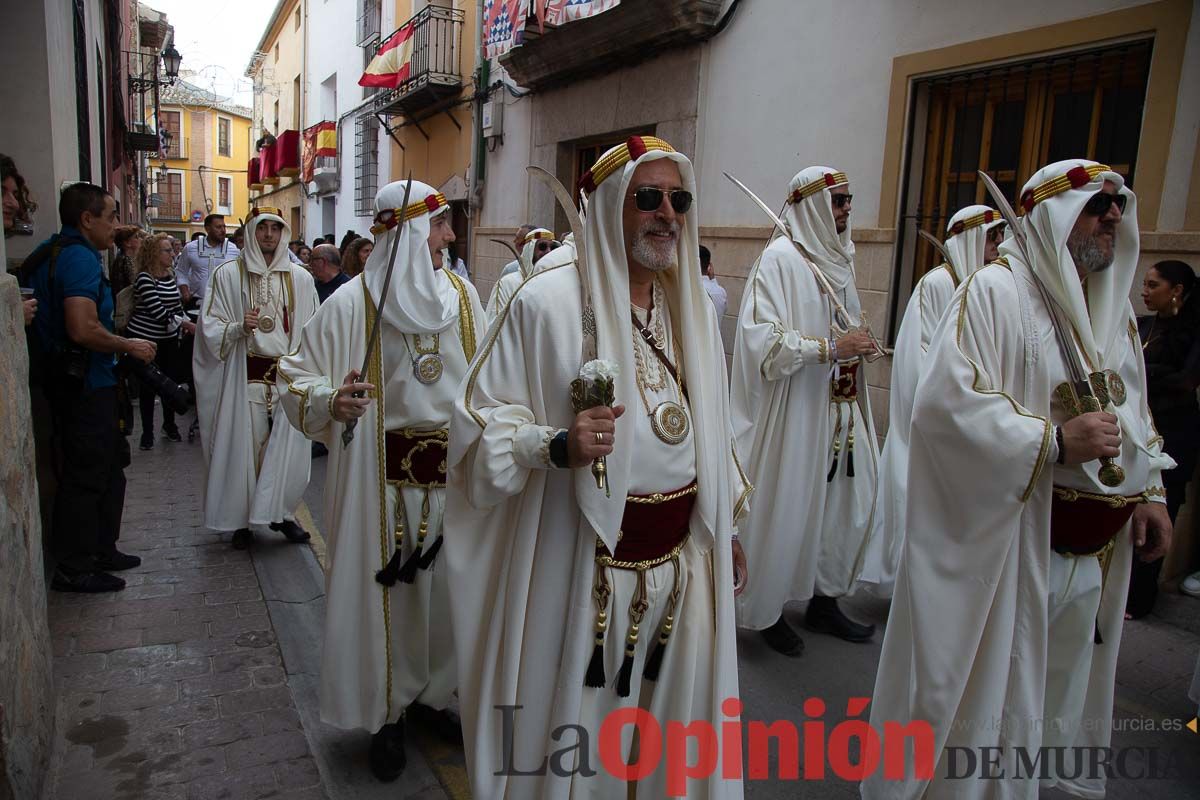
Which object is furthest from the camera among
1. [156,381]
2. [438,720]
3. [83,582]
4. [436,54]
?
[436,54]

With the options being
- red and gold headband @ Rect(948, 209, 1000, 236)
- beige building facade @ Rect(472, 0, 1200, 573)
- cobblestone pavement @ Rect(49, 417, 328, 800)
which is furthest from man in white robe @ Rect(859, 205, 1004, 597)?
cobblestone pavement @ Rect(49, 417, 328, 800)

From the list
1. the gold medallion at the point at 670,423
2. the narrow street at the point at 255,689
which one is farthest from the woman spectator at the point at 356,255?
the gold medallion at the point at 670,423

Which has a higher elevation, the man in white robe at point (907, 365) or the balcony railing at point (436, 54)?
the balcony railing at point (436, 54)

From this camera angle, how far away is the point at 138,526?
240 inches

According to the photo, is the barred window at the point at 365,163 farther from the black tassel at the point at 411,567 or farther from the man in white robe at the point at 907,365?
the black tassel at the point at 411,567

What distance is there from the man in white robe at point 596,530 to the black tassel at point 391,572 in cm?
80

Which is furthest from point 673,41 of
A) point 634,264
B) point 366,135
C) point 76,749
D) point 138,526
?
point 366,135

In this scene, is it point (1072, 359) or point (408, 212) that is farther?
point (408, 212)

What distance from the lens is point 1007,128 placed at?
646 centimetres

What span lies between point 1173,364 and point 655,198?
403cm

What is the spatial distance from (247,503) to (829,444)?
386 cm

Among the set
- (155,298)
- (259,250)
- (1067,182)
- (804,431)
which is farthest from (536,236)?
(1067,182)

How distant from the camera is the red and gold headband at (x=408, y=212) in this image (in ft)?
11.1

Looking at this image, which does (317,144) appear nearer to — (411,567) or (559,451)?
(411,567)
